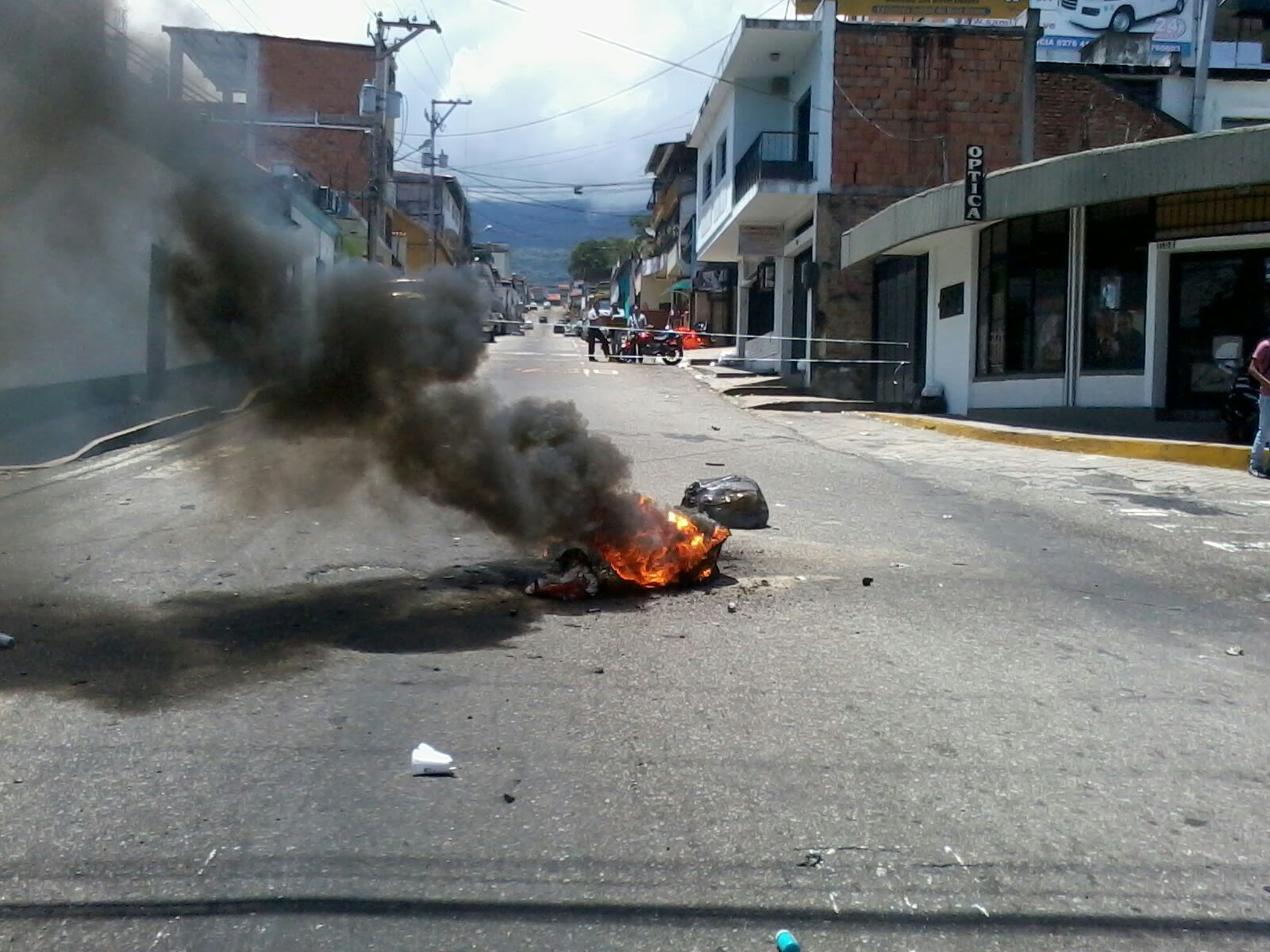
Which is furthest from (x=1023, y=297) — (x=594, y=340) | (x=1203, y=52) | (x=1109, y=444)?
(x=594, y=340)

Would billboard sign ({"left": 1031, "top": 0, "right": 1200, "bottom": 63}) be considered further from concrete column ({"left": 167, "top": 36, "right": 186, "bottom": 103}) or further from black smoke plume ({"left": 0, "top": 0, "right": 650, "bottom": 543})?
black smoke plume ({"left": 0, "top": 0, "right": 650, "bottom": 543})

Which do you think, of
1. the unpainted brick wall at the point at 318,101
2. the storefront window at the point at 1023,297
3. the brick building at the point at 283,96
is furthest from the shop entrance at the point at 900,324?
the unpainted brick wall at the point at 318,101

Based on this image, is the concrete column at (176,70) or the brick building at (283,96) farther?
the brick building at (283,96)

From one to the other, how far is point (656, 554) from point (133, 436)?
9.72m

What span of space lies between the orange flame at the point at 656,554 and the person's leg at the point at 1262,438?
7306mm

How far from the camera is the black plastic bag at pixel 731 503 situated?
358 inches

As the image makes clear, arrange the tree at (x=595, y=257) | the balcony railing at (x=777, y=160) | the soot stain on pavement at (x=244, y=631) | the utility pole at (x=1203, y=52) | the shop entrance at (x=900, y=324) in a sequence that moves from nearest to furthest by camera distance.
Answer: the soot stain on pavement at (x=244, y=631) → the utility pole at (x=1203, y=52) → the shop entrance at (x=900, y=324) → the balcony railing at (x=777, y=160) → the tree at (x=595, y=257)

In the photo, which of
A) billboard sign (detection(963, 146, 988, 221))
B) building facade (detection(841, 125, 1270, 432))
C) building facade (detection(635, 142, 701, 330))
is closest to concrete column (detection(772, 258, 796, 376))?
building facade (detection(841, 125, 1270, 432))

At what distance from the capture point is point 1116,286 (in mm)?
16562

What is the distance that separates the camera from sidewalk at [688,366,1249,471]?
43.8ft

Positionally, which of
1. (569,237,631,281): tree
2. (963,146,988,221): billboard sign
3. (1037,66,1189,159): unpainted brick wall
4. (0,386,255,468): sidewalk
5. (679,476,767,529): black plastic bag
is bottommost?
(679,476,767,529): black plastic bag

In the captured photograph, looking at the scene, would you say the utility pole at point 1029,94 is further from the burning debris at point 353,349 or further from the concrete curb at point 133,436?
the burning debris at point 353,349

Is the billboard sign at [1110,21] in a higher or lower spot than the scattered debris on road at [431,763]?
higher

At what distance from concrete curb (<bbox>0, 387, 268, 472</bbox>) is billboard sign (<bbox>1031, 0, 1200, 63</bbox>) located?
4138 centimetres
